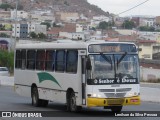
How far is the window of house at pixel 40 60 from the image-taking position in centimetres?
2606

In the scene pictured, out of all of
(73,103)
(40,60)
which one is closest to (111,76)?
(73,103)

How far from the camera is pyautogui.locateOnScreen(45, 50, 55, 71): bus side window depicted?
82.2 ft

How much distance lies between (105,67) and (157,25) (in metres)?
156

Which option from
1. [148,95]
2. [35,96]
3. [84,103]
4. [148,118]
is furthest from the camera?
[148,95]

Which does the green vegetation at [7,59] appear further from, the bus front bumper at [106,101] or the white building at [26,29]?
the bus front bumper at [106,101]

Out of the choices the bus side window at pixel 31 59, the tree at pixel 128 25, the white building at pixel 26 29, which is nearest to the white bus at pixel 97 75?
the bus side window at pixel 31 59

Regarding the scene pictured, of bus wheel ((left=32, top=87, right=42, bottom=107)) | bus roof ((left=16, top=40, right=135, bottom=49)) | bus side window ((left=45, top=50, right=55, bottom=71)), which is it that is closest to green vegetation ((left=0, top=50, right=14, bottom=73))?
bus roof ((left=16, top=40, right=135, bottom=49))

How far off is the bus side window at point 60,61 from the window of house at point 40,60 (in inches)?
61.2

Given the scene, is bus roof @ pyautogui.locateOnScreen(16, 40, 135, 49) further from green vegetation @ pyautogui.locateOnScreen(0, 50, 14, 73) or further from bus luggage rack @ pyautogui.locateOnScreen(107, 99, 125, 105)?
green vegetation @ pyautogui.locateOnScreen(0, 50, 14, 73)

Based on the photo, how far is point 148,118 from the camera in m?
20.4

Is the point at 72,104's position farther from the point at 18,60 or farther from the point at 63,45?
the point at 18,60

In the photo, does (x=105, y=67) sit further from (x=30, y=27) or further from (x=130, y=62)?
(x=30, y=27)

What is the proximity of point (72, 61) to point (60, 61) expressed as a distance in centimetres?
128

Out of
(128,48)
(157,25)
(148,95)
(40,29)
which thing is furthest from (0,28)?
(128,48)
